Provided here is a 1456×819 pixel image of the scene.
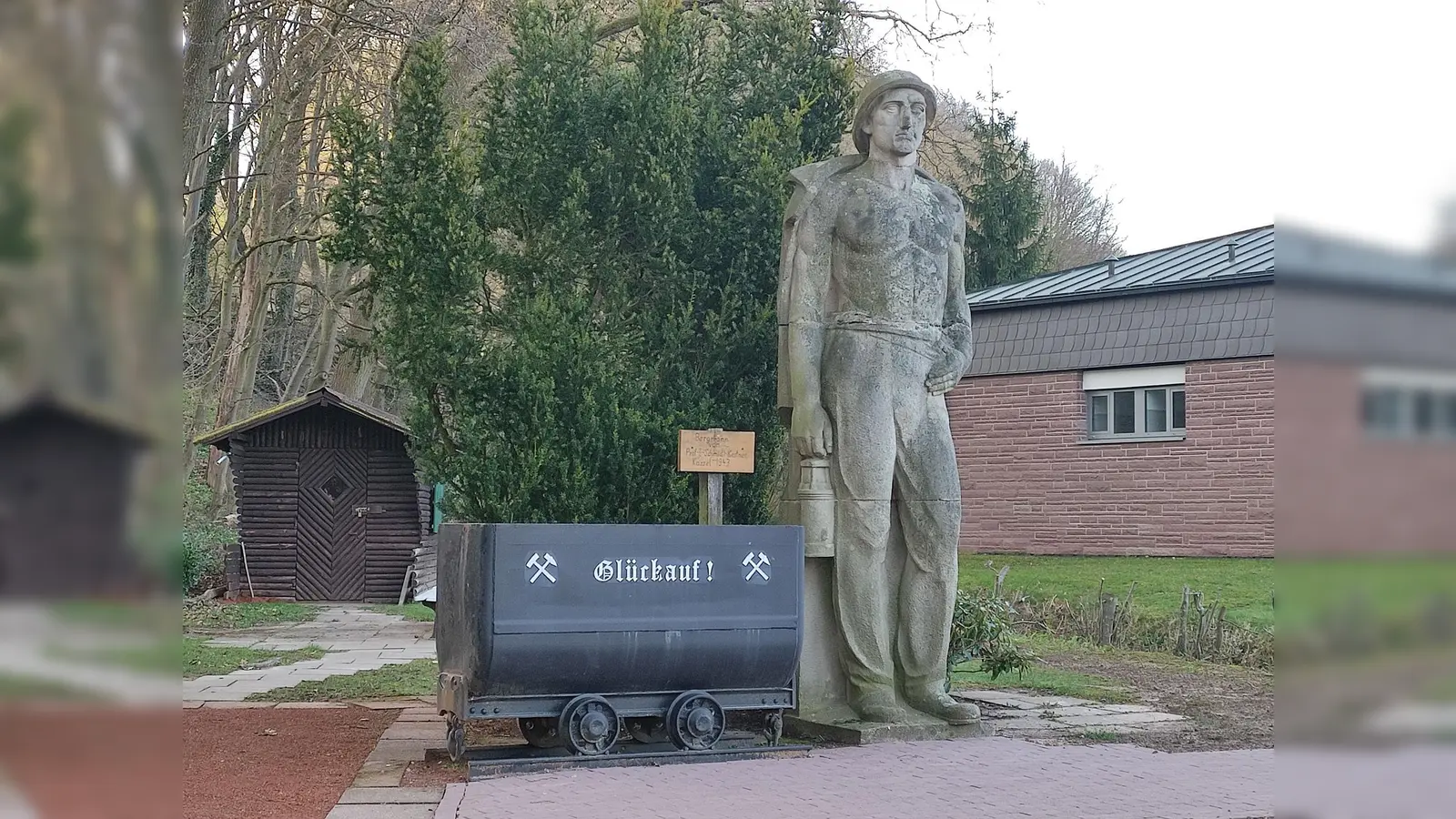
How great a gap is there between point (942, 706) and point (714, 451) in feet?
6.61

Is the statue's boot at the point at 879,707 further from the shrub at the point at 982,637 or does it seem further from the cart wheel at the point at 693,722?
the cart wheel at the point at 693,722

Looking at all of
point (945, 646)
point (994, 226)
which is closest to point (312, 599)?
point (994, 226)

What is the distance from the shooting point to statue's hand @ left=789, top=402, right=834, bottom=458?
8383mm

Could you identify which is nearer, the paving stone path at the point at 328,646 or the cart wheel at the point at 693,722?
the cart wheel at the point at 693,722

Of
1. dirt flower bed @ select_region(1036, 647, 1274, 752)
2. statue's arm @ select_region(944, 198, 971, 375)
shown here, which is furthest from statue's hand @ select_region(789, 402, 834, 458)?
dirt flower bed @ select_region(1036, 647, 1274, 752)

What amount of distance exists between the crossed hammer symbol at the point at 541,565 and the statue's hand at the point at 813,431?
198cm

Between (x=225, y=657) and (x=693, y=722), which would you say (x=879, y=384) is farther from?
(x=225, y=657)

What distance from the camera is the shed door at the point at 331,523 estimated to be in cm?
2258
